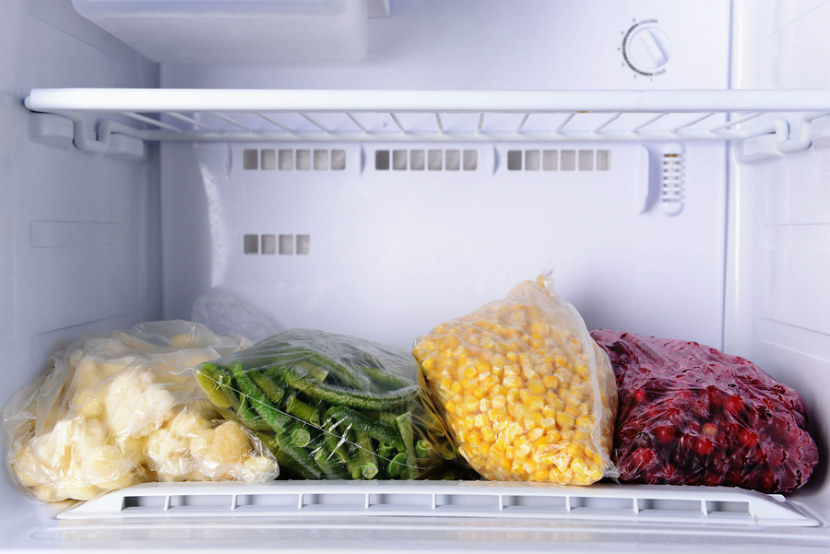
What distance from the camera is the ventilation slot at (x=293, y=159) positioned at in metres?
1.12

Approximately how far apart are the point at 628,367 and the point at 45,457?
0.71 metres

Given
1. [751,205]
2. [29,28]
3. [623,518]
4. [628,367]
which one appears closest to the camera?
[623,518]

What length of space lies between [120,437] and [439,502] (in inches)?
13.8

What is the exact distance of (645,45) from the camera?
109cm

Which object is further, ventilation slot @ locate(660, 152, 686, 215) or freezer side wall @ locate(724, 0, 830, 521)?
ventilation slot @ locate(660, 152, 686, 215)

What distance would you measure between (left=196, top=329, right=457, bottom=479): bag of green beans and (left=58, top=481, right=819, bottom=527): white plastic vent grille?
4 centimetres

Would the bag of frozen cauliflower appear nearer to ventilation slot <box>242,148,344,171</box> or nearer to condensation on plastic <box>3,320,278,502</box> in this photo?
condensation on plastic <box>3,320,278,502</box>

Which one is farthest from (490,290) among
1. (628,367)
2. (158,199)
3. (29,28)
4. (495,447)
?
(29,28)

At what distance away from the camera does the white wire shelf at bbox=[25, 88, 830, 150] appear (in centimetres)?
73

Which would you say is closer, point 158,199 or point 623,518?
point 623,518

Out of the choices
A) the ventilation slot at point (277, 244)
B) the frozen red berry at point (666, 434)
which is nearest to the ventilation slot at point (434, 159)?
the ventilation slot at point (277, 244)

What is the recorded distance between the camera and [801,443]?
78cm

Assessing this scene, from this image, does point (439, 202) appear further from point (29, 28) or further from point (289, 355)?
point (29, 28)

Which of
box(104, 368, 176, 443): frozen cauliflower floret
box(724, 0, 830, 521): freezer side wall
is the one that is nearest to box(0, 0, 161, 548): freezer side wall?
box(104, 368, 176, 443): frozen cauliflower floret
